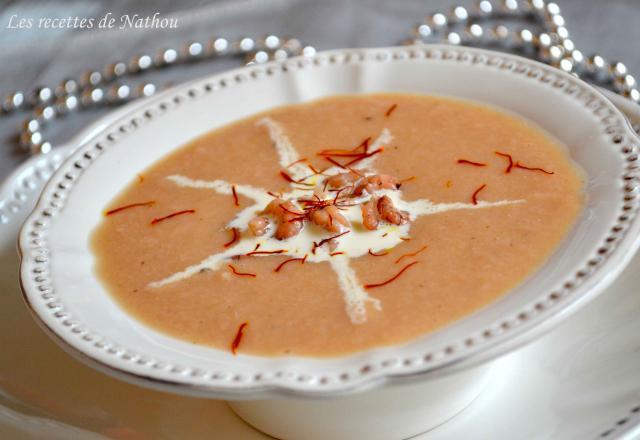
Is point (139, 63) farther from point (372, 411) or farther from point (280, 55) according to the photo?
point (372, 411)

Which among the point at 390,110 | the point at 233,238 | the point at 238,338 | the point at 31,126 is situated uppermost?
the point at 31,126

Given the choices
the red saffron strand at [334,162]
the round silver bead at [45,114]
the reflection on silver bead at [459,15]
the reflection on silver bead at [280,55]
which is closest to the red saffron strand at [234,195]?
the red saffron strand at [334,162]

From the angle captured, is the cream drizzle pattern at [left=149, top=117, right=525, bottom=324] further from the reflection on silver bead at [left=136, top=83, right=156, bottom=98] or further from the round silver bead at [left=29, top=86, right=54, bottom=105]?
the round silver bead at [left=29, top=86, right=54, bottom=105]

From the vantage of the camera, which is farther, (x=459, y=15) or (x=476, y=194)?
(x=459, y=15)

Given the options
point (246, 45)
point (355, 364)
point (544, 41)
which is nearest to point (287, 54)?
point (246, 45)

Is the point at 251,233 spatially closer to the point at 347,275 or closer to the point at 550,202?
the point at 347,275

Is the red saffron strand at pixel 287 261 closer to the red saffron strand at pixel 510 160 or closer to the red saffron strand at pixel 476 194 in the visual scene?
the red saffron strand at pixel 476 194

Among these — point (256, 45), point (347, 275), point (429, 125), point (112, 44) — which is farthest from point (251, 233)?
point (112, 44)

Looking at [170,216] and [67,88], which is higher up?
[67,88]
